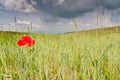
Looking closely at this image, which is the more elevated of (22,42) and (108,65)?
(22,42)

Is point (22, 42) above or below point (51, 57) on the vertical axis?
above

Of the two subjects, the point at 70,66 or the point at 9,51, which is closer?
the point at 70,66

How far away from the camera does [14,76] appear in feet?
7.88

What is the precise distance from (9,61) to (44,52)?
2.26 ft

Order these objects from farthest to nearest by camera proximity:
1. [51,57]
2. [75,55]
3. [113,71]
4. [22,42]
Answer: [51,57]
[75,55]
[113,71]
[22,42]

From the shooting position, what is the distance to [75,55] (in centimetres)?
386

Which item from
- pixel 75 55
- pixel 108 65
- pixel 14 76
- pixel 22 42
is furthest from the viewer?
pixel 75 55

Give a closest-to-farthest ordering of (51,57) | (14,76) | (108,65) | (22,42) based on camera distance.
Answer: (14,76) < (22,42) < (108,65) < (51,57)

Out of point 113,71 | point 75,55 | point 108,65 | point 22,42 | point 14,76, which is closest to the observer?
point 14,76

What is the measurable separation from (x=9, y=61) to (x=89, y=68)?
1.70m

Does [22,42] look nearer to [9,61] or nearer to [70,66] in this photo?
[70,66]

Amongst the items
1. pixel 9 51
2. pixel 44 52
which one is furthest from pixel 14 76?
pixel 9 51

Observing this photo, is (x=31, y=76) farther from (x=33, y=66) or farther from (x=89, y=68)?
(x=89, y=68)

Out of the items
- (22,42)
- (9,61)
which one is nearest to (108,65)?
(22,42)
